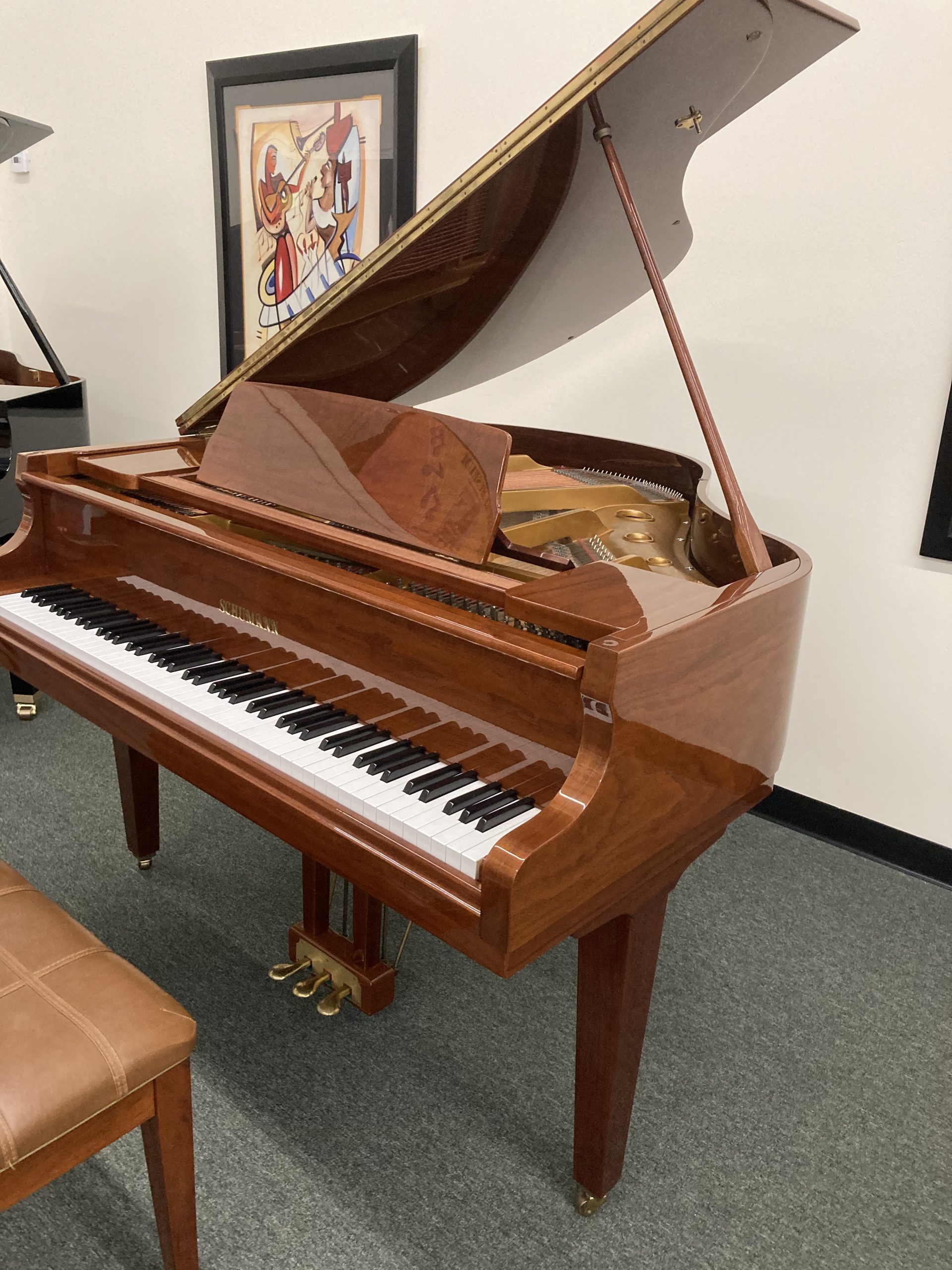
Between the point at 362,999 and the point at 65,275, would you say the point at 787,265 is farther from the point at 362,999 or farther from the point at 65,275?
the point at 65,275

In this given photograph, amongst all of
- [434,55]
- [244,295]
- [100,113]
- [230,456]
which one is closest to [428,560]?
[230,456]

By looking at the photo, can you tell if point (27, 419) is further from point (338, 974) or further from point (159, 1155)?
point (159, 1155)

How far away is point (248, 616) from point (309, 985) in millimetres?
859

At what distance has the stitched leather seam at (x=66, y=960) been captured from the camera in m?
1.28

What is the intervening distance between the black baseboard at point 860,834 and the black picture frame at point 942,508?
830 millimetres

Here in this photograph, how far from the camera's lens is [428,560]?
1.49m

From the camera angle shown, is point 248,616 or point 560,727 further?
point 248,616

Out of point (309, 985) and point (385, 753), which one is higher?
point (385, 753)

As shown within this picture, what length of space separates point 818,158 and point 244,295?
2401mm

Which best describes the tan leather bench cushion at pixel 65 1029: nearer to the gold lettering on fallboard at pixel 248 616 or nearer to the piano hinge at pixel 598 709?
the gold lettering on fallboard at pixel 248 616

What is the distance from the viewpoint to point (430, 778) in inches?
52.8

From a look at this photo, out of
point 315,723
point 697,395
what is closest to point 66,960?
point 315,723

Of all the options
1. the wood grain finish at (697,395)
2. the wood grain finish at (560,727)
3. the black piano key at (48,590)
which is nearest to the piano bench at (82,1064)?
the wood grain finish at (560,727)

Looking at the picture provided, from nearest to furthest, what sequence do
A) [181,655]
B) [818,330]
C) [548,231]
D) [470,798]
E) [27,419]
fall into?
[470,798], [181,655], [548,231], [818,330], [27,419]
